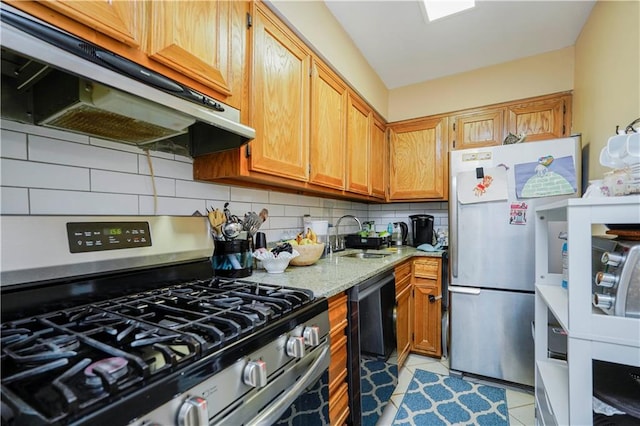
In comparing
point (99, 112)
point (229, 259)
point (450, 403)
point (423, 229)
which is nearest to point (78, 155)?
point (99, 112)

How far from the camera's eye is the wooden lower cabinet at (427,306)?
236 cm

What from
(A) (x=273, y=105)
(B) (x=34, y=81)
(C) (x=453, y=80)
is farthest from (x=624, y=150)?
(C) (x=453, y=80)

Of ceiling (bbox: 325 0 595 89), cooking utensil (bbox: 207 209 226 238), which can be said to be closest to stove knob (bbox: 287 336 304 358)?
cooking utensil (bbox: 207 209 226 238)

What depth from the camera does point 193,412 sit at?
54 cm

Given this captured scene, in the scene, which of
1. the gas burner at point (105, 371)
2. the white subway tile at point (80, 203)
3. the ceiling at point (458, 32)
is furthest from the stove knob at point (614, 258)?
the ceiling at point (458, 32)

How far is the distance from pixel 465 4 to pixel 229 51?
1.65 meters

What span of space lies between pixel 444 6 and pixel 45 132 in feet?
7.42

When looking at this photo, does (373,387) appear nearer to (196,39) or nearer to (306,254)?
(306,254)

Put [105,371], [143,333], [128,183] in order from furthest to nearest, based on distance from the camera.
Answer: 1. [128,183]
2. [143,333]
3. [105,371]

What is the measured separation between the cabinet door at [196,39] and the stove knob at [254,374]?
97 centimetres

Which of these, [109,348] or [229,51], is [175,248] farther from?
[229,51]

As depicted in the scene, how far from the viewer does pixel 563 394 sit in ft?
3.41

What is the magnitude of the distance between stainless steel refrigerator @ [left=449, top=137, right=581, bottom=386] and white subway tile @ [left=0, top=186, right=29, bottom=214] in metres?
2.27

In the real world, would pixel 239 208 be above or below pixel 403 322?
above
